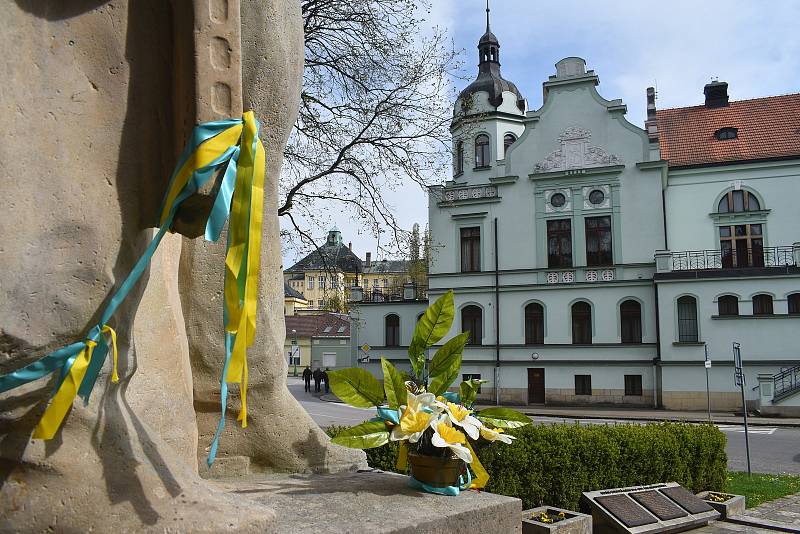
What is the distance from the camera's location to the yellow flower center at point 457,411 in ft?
11.8

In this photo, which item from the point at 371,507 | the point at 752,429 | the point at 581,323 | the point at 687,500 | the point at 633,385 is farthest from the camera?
the point at 581,323

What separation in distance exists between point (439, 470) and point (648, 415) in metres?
22.5

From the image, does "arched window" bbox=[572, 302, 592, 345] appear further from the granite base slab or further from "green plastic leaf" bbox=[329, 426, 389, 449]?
"green plastic leaf" bbox=[329, 426, 389, 449]

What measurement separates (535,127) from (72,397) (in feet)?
98.8

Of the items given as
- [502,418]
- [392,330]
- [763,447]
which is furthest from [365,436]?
[392,330]

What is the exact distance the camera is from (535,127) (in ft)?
101

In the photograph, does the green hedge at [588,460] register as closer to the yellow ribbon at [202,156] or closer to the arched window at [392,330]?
the yellow ribbon at [202,156]

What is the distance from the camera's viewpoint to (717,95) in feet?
109

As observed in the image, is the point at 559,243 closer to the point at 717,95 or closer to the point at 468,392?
the point at 717,95

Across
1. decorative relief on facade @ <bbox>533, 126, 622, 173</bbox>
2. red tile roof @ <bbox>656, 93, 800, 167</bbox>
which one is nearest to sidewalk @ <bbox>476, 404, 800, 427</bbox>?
decorative relief on facade @ <bbox>533, 126, 622, 173</bbox>

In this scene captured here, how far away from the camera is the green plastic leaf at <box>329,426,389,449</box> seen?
135 inches

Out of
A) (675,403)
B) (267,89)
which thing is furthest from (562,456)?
(675,403)

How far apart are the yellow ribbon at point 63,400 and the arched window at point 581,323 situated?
91.0 ft

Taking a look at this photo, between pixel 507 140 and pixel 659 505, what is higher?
pixel 507 140
